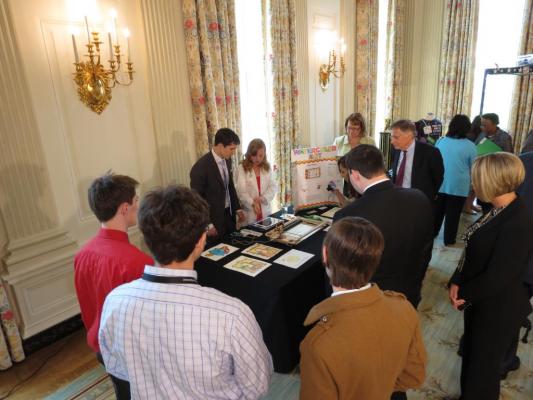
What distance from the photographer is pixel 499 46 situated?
605 cm

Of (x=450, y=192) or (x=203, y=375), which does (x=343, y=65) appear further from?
(x=203, y=375)

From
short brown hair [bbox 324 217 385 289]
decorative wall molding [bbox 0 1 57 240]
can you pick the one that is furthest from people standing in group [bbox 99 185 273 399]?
decorative wall molding [bbox 0 1 57 240]

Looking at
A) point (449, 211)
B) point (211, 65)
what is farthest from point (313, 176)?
point (449, 211)

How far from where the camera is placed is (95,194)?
1536 millimetres

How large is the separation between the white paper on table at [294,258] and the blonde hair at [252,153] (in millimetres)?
1088

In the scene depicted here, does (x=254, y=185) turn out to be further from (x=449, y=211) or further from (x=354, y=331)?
(x=449, y=211)

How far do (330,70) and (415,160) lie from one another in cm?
240

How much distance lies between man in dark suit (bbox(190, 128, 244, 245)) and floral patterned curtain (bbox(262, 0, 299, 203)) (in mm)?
1372

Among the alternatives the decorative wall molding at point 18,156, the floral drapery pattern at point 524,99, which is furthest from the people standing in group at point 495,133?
the decorative wall molding at point 18,156

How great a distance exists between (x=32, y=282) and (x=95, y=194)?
157 cm

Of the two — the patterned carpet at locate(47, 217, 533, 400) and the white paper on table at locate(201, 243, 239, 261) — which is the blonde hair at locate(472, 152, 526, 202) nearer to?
the patterned carpet at locate(47, 217, 533, 400)

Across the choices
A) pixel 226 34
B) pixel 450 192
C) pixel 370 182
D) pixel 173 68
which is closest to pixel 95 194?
pixel 370 182

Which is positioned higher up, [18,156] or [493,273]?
[18,156]

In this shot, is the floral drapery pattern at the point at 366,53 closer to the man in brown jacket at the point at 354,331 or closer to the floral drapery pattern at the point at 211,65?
the floral drapery pattern at the point at 211,65
